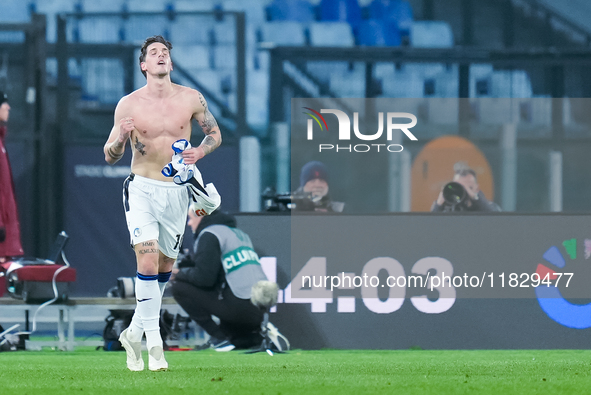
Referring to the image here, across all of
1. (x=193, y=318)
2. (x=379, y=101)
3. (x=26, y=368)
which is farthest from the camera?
(x=379, y=101)

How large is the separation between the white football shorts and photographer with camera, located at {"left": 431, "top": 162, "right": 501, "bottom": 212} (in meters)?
3.78

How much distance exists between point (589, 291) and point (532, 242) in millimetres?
675

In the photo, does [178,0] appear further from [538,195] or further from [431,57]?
[538,195]

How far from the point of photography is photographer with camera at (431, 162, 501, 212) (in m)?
8.79

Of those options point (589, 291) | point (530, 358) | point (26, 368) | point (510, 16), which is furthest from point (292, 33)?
point (26, 368)

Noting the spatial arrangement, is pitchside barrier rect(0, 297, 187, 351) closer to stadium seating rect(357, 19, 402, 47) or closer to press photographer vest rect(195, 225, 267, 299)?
press photographer vest rect(195, 225, 267, 299)

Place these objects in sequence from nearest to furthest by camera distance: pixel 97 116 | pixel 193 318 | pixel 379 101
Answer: pixel 193 318 < pixel 379 101 < pixel 97 116

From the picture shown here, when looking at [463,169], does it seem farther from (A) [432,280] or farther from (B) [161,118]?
(B) [161,118]

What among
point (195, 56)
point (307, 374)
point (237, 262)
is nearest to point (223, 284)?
point (237, 262)

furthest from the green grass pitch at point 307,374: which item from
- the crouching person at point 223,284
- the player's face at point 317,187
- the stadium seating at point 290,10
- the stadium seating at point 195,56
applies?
the stadium seating at point 290,10

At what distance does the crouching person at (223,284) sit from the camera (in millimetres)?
8023

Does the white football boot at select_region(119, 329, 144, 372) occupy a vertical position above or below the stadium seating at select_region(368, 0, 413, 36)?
below

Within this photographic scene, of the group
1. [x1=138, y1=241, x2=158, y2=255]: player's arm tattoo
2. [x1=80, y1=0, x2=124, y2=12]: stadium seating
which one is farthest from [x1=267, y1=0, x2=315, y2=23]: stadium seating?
[x1=138, y1=241, x2=158, y2=255]: player's arm tattoo

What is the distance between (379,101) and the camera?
10.2 m
